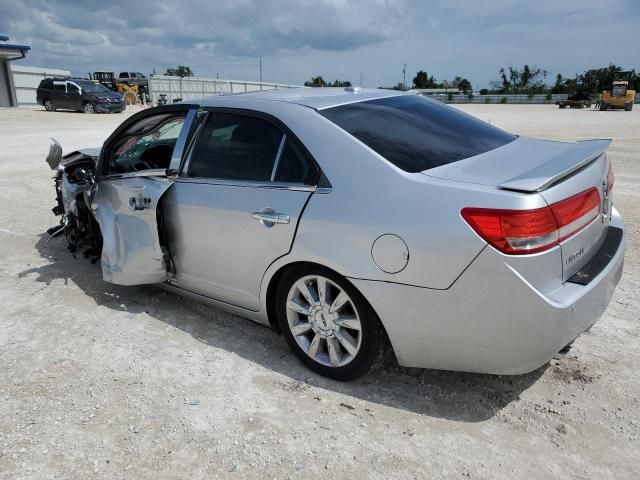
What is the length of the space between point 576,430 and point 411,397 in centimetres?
82

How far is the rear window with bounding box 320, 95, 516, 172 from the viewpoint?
2738mm

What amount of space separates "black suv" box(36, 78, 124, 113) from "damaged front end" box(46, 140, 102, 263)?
2556 cm

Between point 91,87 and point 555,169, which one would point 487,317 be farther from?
point 91,87

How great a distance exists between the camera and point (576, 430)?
98.9 inches

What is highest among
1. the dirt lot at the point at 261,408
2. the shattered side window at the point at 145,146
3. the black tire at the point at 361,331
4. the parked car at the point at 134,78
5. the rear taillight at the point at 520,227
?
the parked car at the point at 134,78

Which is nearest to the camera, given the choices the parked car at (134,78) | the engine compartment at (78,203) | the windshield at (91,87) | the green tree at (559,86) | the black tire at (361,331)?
the black tire at (361,331)

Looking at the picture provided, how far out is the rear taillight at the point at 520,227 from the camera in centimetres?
222

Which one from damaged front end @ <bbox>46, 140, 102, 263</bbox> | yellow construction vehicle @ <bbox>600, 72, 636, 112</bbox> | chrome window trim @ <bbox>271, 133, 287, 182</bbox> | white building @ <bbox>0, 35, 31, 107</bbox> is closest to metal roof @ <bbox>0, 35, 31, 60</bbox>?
white building @ <bbox>0, 35, 31, 107</bbox>

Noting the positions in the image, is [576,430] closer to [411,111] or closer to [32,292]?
[411,111]

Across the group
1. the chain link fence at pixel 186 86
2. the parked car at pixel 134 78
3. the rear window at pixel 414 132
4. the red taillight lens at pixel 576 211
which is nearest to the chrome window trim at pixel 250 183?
the rear window at pixel 414 132

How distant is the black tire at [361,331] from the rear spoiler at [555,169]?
35.7 inches

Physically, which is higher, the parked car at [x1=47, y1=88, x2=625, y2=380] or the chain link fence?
the chain link fence

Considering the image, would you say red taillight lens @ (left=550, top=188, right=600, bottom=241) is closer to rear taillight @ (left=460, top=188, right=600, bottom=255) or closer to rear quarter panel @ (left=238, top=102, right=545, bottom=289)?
rear taillight @ (left=460, top=188, right=600, bottom=255)

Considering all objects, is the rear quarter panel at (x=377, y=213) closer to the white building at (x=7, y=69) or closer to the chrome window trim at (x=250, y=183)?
the chrome window trim at (x=250, y=183)
